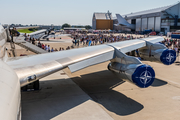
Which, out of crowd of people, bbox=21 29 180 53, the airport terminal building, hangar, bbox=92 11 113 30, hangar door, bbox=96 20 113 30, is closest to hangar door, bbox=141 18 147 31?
the airport terminal building

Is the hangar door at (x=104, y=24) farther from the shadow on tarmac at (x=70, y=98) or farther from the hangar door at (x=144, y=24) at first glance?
the shadow on tarmac at (x=70, y=98)

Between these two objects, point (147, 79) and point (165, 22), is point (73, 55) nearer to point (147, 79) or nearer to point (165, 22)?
point (147, 79)

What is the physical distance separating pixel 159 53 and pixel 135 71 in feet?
18.5

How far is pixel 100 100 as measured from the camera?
378 inches

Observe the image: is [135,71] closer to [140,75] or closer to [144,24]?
[140,75]

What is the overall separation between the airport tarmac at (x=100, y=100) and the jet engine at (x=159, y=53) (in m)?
1.68

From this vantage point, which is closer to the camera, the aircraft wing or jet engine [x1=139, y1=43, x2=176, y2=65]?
the aircraft wing

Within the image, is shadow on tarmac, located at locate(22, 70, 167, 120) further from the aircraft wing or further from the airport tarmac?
the aircraft wing

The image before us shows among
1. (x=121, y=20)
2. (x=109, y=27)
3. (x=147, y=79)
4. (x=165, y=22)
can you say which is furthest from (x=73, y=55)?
(x=109, y=27)

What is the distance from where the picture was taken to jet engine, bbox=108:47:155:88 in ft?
27.5

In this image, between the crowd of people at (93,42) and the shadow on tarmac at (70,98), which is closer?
the shadow on tarmac at (70,98)

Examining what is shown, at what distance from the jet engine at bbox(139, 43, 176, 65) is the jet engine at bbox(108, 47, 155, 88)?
14.9 feet

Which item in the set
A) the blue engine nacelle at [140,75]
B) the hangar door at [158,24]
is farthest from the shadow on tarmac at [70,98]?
the hangar door at [158,24]

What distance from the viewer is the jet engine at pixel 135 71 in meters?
8.38
